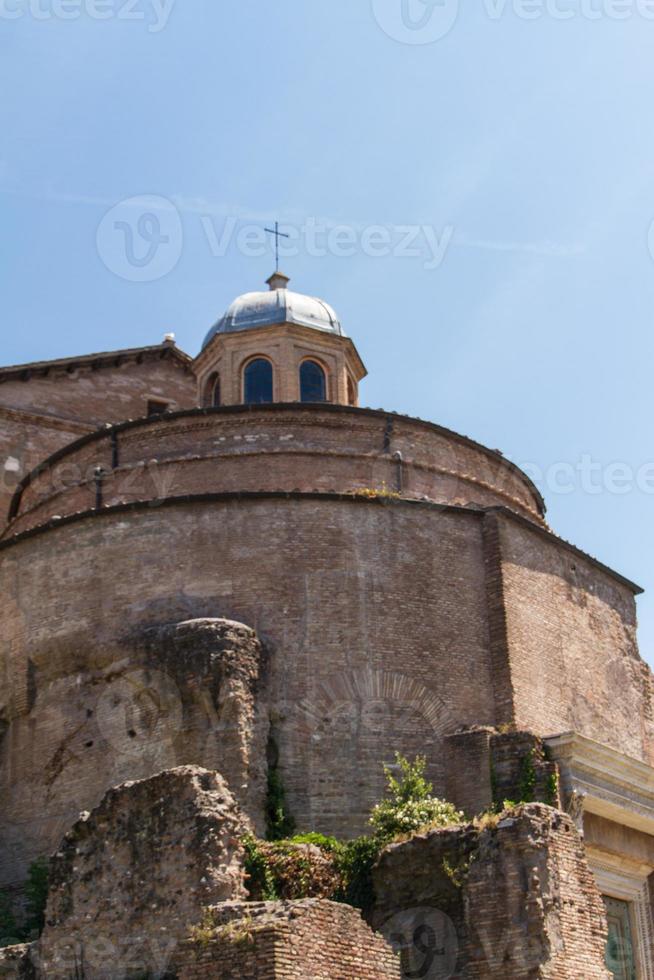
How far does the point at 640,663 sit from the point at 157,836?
41.7 feet

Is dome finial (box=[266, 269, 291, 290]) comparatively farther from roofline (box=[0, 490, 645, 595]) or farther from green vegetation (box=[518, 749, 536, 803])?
green vegetation (box=[518, 749, 536, 803])

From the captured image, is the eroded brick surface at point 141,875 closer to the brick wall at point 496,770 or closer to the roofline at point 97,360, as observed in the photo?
the brick wall at point 496,770

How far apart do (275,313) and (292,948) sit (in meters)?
Answer: 18.0

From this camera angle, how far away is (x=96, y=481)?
2819 cm

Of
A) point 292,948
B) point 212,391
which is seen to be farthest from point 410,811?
point 212,391

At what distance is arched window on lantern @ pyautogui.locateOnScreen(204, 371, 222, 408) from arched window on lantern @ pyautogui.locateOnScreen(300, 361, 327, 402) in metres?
1.82

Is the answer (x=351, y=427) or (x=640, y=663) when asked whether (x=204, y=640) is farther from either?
(x=640, y=663)

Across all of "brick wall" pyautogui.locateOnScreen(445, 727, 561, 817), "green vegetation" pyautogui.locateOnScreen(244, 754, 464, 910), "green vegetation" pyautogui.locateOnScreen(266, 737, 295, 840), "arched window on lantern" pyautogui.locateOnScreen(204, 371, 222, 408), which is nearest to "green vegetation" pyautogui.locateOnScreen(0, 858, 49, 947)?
"green vegetation" pyautogui.locateOnScreen(266, 737, 295, 840)

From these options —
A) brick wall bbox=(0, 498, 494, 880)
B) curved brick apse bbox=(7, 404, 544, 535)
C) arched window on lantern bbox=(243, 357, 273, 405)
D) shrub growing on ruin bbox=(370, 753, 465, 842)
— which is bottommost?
shrub growing on ruin bbox=(370, 753, 465, 842)

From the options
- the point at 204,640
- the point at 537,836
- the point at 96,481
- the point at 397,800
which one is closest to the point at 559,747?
the point at 397,800

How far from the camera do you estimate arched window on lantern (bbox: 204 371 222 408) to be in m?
32.5

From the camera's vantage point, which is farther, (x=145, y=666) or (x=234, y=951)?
(x=145, y=666)

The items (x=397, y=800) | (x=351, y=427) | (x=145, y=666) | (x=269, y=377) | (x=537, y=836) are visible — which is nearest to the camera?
(x=537, y=836)

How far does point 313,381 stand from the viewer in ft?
106
